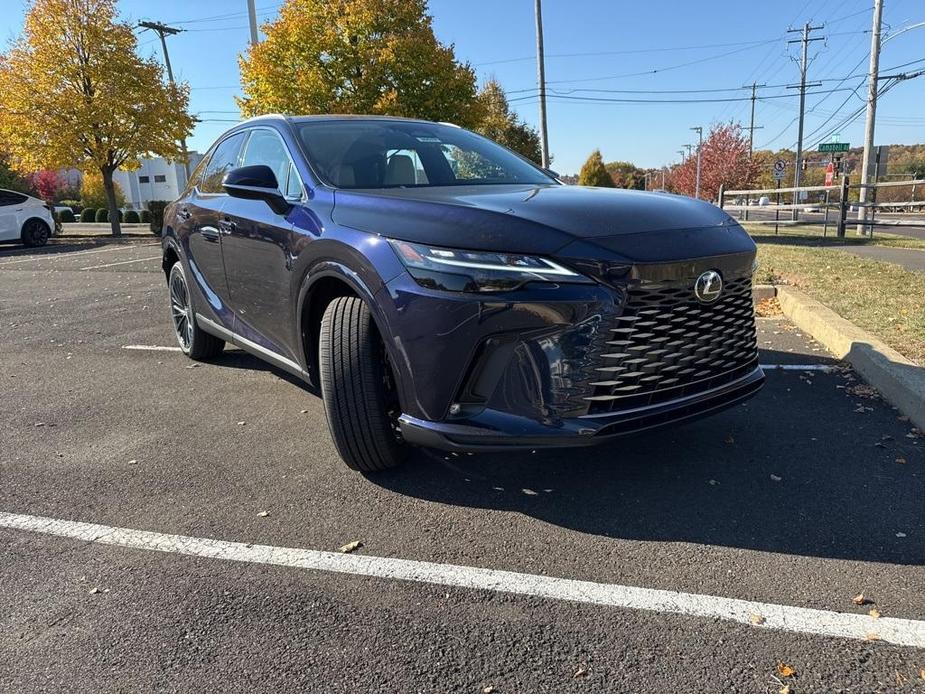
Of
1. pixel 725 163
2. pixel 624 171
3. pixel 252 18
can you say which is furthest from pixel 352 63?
pixel 624 171

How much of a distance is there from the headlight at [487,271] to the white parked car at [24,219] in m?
19.5

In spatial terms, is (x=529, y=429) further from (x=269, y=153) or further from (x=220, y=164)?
(x=220, y=164)

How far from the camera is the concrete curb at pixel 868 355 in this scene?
12.5ft

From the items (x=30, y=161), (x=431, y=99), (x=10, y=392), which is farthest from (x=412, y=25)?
(x=10, y=392)

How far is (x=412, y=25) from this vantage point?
1845 cm

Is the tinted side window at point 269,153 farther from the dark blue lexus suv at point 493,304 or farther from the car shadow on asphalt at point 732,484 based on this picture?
the car shadow on asphalt at point 732,484

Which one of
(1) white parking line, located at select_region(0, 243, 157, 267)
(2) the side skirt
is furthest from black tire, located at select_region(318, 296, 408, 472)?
(1) white parking line, located at select_region(0, 243, 157, 267)

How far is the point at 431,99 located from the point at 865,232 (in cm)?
1324

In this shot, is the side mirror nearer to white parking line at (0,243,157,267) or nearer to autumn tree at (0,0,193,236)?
white parking line at (0,243,157,267)

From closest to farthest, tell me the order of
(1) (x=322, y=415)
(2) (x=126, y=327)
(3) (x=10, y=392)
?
(1) (x=322, y=415), (3) (x=10, y=392), (2) (x=126, y=327)

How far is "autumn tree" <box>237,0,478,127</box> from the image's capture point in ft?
58.9

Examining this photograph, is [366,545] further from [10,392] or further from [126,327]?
[126,327]

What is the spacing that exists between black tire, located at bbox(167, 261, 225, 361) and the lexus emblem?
3.67m

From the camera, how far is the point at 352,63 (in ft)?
59.3
